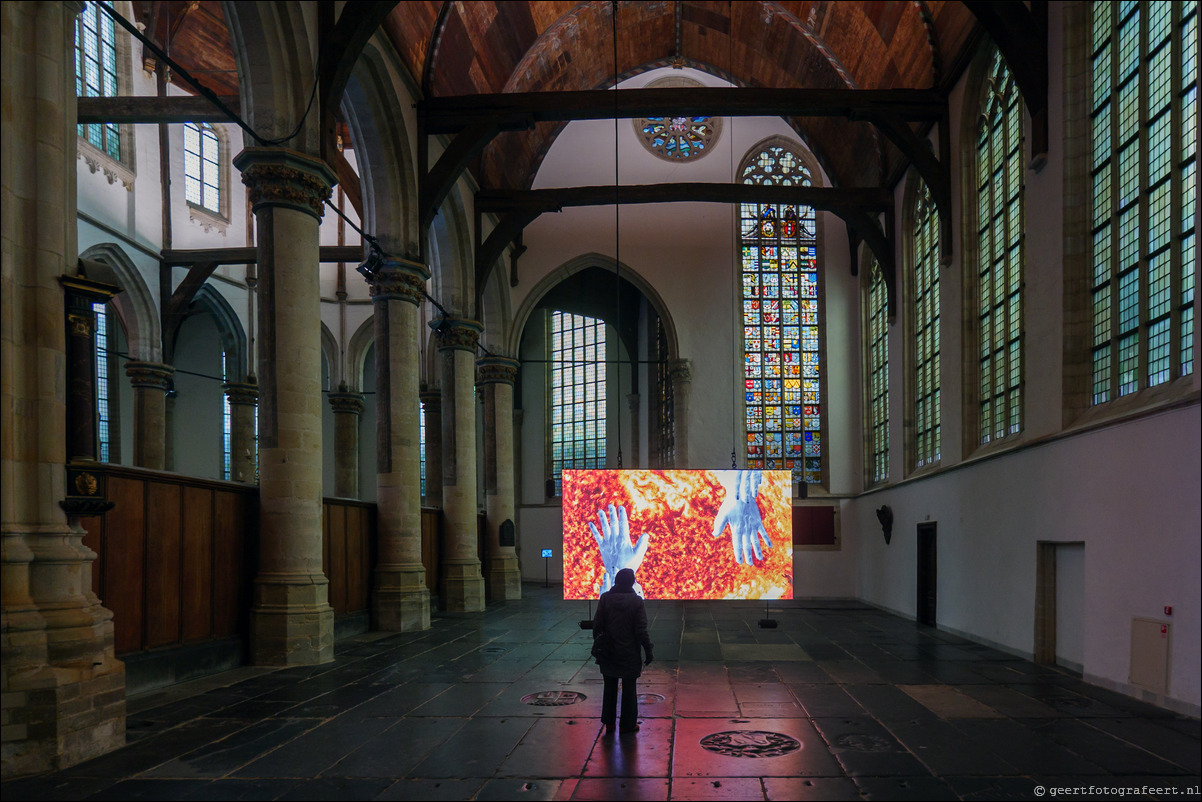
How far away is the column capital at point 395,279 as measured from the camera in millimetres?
16719

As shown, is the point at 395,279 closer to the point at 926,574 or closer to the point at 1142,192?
the point at 926,574

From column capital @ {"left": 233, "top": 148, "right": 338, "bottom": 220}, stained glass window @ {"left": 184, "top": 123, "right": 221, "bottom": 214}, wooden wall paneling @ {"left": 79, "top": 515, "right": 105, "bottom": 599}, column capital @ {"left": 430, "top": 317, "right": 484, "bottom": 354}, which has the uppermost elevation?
stained glass window @ {"left": 184, "top": 123, "right": 221, "bottom": 214}

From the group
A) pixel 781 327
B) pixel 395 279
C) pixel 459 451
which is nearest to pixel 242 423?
pixel 459 451

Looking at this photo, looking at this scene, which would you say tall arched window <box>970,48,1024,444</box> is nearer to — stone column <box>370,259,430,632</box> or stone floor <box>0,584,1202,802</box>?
stone floor <box>0,584,1202,802</box>

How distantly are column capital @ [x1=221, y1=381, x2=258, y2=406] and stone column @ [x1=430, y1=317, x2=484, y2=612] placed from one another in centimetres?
860

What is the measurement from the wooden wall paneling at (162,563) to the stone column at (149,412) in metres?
14.0

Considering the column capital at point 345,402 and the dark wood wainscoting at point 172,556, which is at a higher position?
the column capital at point 345,402

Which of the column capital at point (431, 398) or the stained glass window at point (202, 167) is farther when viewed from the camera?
the column capital at point (431, 398)

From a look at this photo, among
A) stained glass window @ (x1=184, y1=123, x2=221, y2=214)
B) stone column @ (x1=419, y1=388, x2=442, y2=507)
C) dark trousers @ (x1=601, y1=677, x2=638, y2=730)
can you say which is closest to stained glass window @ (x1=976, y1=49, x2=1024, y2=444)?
dark trousers @ (x1=601, y1=677, x2=638, y2=730)

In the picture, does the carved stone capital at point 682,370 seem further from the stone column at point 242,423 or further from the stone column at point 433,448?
the stone column at point 242,423

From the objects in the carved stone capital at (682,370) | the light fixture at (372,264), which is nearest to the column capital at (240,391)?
the carved stone capital at (682,370)

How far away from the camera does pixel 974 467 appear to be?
50.1 ft

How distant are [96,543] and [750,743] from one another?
258 inches

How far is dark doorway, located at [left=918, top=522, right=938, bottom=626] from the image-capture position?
17.8 metres
